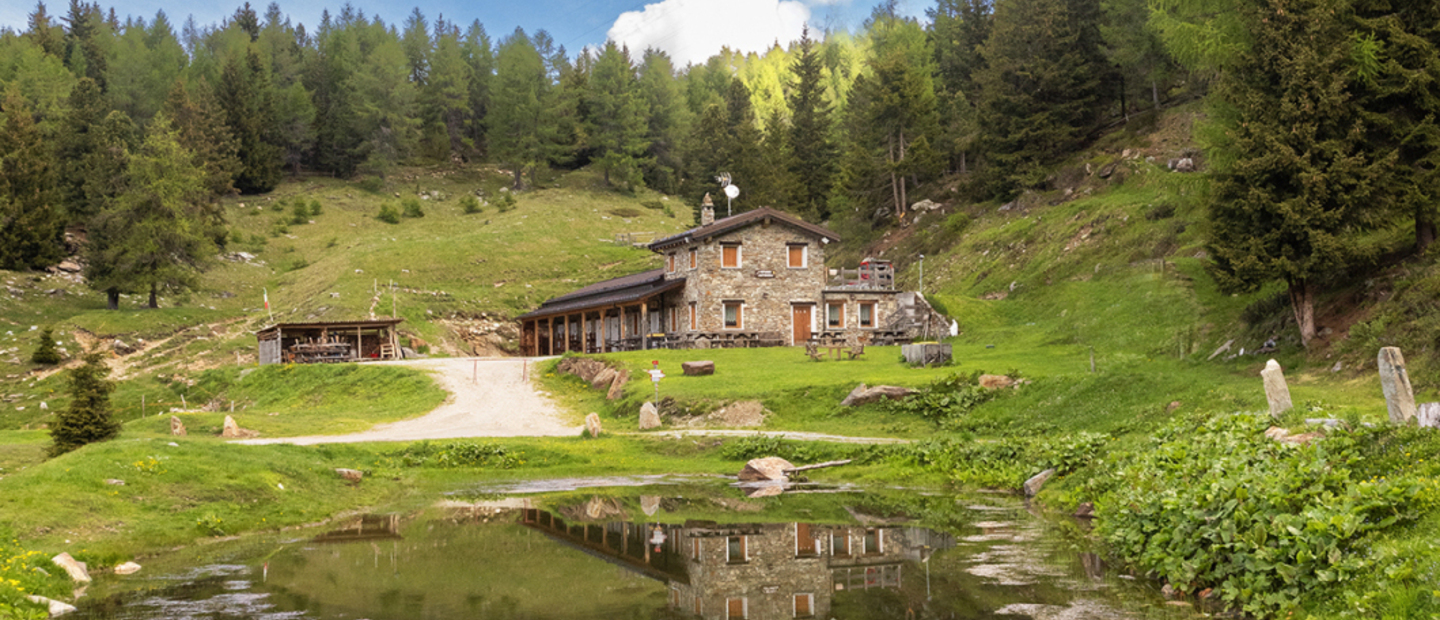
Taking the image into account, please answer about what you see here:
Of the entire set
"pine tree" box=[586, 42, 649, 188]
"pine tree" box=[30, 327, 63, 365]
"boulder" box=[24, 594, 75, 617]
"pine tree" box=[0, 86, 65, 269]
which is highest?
"pine tree" box=[586, 42, 649, 188]

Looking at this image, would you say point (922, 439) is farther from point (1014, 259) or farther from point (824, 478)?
point (1014, 259)

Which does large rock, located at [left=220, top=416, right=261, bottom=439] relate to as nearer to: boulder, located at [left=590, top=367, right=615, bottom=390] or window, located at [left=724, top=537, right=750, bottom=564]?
boulder, located at [left=590, top=367, right=615, bottom=390]

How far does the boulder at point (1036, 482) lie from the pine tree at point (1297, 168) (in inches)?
400

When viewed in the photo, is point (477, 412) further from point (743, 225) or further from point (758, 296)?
point (743, 225)

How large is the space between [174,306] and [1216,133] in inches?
2492

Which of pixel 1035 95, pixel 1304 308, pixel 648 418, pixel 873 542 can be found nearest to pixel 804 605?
pixel 873 542

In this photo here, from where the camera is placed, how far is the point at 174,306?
214 ft

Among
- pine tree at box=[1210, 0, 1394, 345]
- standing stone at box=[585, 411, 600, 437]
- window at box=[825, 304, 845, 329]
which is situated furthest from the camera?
window at box=[825, 304, 845, 329]

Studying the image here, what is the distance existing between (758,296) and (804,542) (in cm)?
3656

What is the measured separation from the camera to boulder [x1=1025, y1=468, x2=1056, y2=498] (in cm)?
1939

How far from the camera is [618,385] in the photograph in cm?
3766

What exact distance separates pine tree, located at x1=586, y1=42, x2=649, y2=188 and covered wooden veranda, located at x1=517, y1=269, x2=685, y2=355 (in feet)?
164

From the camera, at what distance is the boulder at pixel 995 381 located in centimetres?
2853

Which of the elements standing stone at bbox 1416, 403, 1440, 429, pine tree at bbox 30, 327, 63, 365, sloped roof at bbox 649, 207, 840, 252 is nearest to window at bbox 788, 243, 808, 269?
sloped roof at bbox 649, 207, 840, 252
